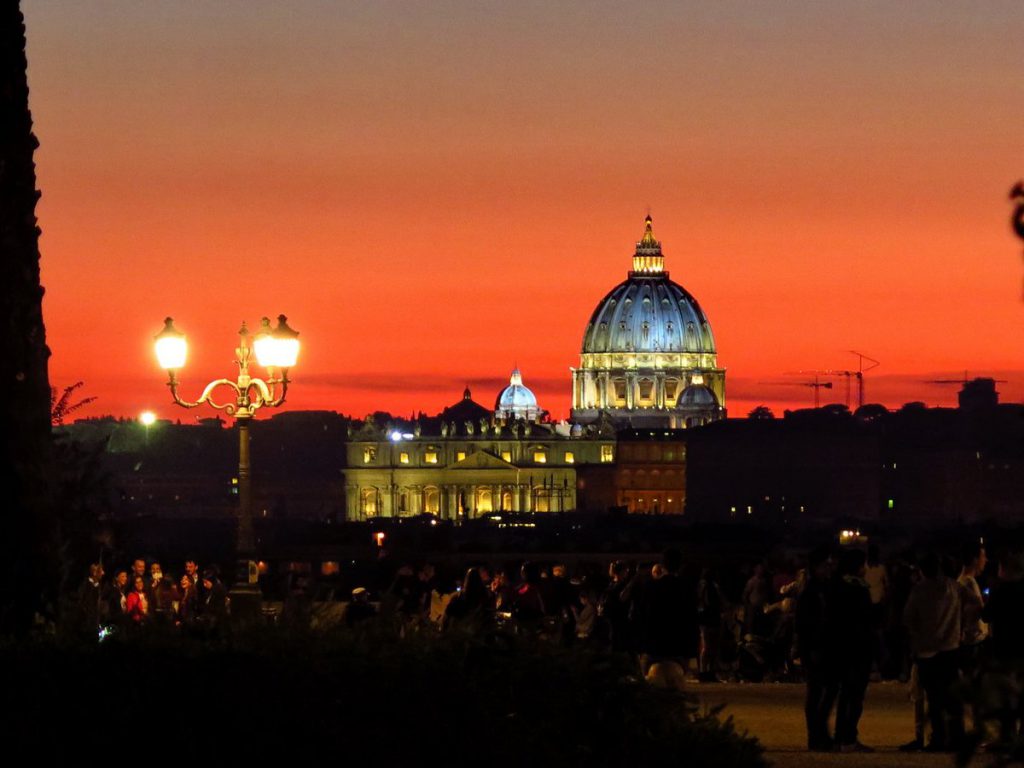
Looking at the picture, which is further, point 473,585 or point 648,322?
point 648,322

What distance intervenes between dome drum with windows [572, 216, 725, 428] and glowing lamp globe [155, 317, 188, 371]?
169 metres

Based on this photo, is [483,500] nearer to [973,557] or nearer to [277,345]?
[277,345]

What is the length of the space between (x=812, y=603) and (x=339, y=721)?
17.6 ft

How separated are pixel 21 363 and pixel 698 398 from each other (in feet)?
584

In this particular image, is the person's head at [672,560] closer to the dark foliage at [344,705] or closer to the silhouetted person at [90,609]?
the dark foliage at [344,705]

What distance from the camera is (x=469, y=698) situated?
9742 millimetres

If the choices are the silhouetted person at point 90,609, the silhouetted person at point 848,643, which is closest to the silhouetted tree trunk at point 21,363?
the silhouetted person at point 90,609

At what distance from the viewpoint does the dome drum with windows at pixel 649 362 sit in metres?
191

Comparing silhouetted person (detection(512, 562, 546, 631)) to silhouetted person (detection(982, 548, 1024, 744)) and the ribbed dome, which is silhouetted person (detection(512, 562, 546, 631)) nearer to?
silhouetted person (detection(982, 548, 1024, 744))

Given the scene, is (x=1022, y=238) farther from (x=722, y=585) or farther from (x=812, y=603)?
(x=722, y=585)

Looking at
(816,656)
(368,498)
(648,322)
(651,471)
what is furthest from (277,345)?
(648,322)

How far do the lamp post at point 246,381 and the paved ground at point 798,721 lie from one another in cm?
321

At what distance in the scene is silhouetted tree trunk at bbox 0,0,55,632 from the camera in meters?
11.5

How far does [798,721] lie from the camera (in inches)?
631
